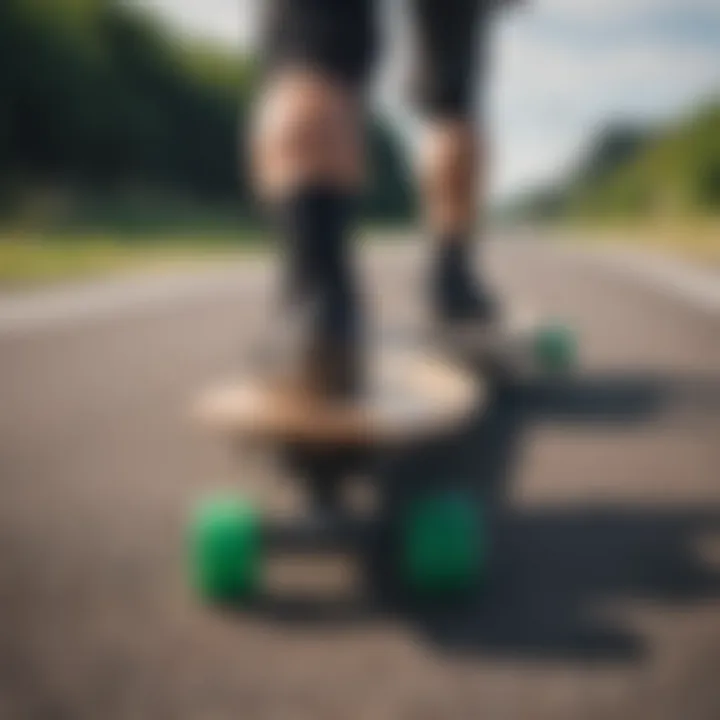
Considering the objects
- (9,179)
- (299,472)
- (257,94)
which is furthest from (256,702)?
(9,179)

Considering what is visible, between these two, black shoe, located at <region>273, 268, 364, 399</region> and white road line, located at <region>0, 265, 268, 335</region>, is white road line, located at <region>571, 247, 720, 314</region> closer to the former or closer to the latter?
white road line, located at <region>0, 265, 268, 335</region>

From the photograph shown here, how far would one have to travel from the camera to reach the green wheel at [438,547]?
0.83m

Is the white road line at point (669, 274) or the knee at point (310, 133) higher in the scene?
the knee at point (310, 133)

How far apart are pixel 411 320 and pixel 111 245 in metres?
1.91

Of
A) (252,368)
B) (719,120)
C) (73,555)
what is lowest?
(73,555)

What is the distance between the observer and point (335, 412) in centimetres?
86

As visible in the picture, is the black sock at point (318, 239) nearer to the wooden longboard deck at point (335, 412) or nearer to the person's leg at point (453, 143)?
the wooden longboard deck at point (335, 412)

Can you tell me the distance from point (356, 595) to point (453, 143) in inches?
34.2

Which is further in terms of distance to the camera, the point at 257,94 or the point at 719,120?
the point at 719,120

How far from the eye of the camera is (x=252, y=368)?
38.3 inches

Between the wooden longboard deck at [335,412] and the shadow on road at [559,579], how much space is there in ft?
0.22

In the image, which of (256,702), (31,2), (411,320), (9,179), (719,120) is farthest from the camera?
(31,2)

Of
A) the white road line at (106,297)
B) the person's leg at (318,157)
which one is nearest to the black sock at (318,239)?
the person's leg at (318,157)

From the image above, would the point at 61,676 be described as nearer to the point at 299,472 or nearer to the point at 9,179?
the point at 299,472
